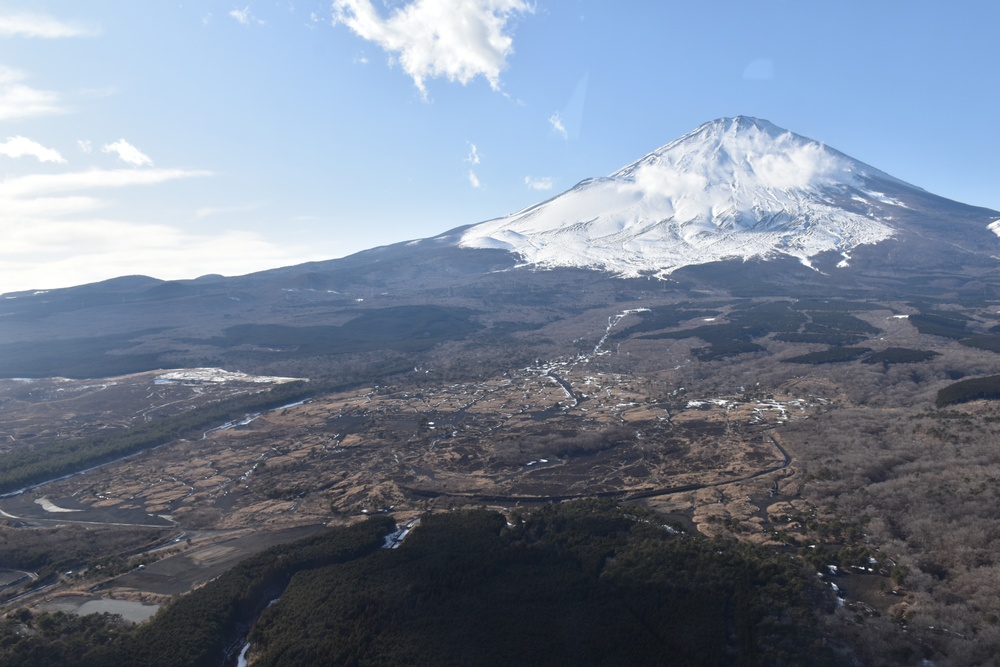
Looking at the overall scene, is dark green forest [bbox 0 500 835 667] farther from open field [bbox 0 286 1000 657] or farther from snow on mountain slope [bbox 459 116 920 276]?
snow on mountain slope [bbox 459 116 920 276]

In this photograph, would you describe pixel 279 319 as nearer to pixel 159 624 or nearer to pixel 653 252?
pixel 653 252

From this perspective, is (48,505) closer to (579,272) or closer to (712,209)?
(579,272)

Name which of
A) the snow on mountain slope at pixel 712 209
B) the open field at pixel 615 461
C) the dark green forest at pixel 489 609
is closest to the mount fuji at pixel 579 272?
the snow on mountain slope at pixel 712 209

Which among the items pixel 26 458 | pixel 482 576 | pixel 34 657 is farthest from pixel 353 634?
pixel 26 458

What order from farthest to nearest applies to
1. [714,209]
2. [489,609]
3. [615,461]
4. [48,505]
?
[714,209] < [615,461] < [48,505] < [489,609]

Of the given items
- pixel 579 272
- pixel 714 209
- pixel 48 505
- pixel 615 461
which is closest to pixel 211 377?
pixel 48 505

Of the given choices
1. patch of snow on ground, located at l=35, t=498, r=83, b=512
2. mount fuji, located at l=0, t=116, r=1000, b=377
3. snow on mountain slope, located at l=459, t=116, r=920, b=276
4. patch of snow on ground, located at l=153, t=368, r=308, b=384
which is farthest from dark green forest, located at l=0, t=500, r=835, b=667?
snow on mountain slope, located at l=459, t=116, r=920, b=276

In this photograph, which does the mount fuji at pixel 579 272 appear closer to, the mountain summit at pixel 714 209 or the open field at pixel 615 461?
the mountain summit at pixel 714 209
